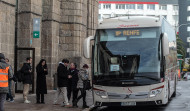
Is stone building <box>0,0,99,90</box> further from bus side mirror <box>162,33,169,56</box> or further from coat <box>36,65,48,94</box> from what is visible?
bus side mirror <box>162,33,169,56</box>

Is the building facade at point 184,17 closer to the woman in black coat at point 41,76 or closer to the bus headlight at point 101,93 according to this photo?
the woman in black coat at point 41,76

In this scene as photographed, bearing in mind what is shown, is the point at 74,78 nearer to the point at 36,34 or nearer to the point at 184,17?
the point at 36,34

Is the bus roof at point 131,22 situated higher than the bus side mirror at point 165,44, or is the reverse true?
the bus roof at point 131,22

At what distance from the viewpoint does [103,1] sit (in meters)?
115

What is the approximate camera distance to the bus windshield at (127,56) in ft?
45.6

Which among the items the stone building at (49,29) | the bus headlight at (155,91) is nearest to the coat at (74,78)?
the bus headlight at (155,91)

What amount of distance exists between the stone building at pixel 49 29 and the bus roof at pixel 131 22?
17.8 ft

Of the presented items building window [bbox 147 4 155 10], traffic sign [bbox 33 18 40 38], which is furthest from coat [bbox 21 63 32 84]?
building window [bbox 147 4 155 10]

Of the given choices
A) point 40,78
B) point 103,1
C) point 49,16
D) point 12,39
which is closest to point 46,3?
point 49,16

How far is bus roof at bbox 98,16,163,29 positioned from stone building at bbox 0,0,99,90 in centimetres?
541

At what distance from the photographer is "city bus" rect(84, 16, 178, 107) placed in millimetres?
13914

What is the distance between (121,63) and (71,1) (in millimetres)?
13551

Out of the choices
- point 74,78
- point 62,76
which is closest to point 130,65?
point 74,78

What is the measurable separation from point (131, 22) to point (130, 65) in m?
1.65
